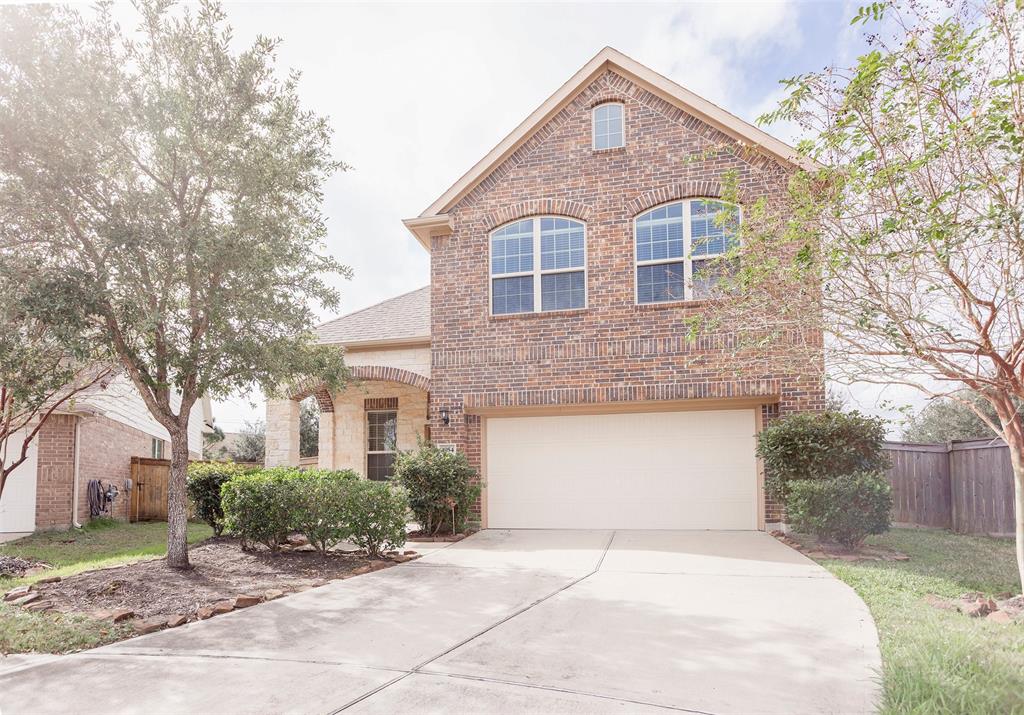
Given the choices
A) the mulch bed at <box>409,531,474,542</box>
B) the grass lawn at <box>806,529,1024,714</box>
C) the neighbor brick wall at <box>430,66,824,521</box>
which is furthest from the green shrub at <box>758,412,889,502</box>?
the mulch bed at <box>409,531,474,542</box>

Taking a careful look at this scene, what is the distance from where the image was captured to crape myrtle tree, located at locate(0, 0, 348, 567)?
295 inches

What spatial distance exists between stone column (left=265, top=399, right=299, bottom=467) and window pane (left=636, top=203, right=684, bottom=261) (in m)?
7.98

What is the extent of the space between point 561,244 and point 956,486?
8.35 meters

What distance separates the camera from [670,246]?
12602 mm

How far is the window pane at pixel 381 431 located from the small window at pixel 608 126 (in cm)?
762

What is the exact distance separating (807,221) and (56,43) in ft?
26.4

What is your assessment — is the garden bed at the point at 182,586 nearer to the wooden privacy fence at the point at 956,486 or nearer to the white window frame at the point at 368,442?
the white window frame at the point at 368,442

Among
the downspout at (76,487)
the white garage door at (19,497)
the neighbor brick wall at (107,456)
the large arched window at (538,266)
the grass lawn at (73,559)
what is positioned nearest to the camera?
the grass lawn at (73,559)

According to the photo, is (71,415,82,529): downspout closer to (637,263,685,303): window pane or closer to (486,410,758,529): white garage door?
(486,410,758,529): white garage door

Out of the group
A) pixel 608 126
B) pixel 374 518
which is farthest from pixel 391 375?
pixel 608 126

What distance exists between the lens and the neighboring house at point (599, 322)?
40.5 ft

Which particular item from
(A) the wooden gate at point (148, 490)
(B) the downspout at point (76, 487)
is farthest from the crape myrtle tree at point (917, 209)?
(A) the wooden gate at point (148, 490)

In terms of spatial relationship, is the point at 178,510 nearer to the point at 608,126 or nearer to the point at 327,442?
the point at 327,442

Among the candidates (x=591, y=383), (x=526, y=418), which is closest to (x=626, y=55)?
(x=591, y=383)
